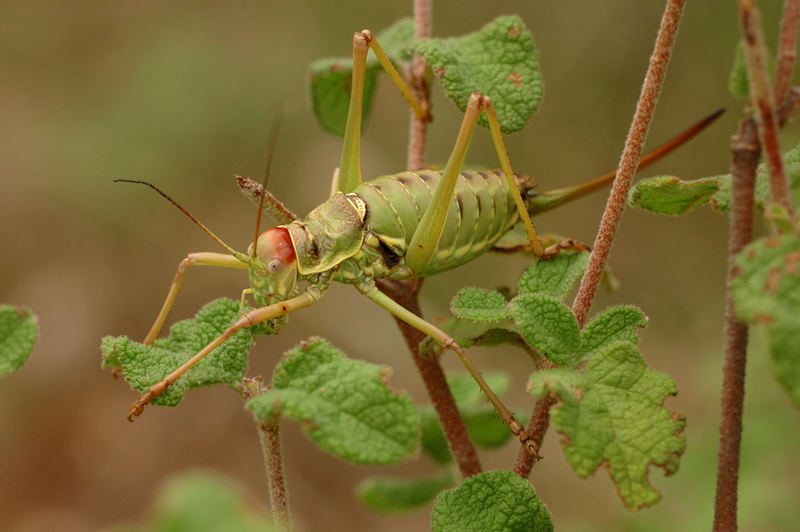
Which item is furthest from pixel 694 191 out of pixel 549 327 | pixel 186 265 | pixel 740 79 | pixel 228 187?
pixel 228 187

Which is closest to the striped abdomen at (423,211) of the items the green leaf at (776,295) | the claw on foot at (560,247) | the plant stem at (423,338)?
the plant stem at (423,338)

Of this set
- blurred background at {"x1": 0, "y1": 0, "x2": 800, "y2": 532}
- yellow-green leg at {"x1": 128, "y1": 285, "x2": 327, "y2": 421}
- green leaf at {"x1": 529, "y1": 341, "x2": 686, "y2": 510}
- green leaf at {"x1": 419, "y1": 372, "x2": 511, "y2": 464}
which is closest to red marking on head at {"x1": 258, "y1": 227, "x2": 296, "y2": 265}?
yellow-green leg at {"x1": 128, "y1": 285, "x2": 327, "y2": 421}

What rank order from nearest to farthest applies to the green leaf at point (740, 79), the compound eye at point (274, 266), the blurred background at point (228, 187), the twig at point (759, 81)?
the twig at point (759, 81), the green leaf at point (740, 79), the compound eye at point (274, 266), the blurred background at point (228, 187)

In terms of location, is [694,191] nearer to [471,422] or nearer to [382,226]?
[471,422]

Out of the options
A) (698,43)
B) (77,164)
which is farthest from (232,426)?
(698,43)

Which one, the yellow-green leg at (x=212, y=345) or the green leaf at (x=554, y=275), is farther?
the green leaf at (x=554, y=275)

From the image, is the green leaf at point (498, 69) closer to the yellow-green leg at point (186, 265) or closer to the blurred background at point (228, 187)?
the yellow-green leg at point (186, 265)
